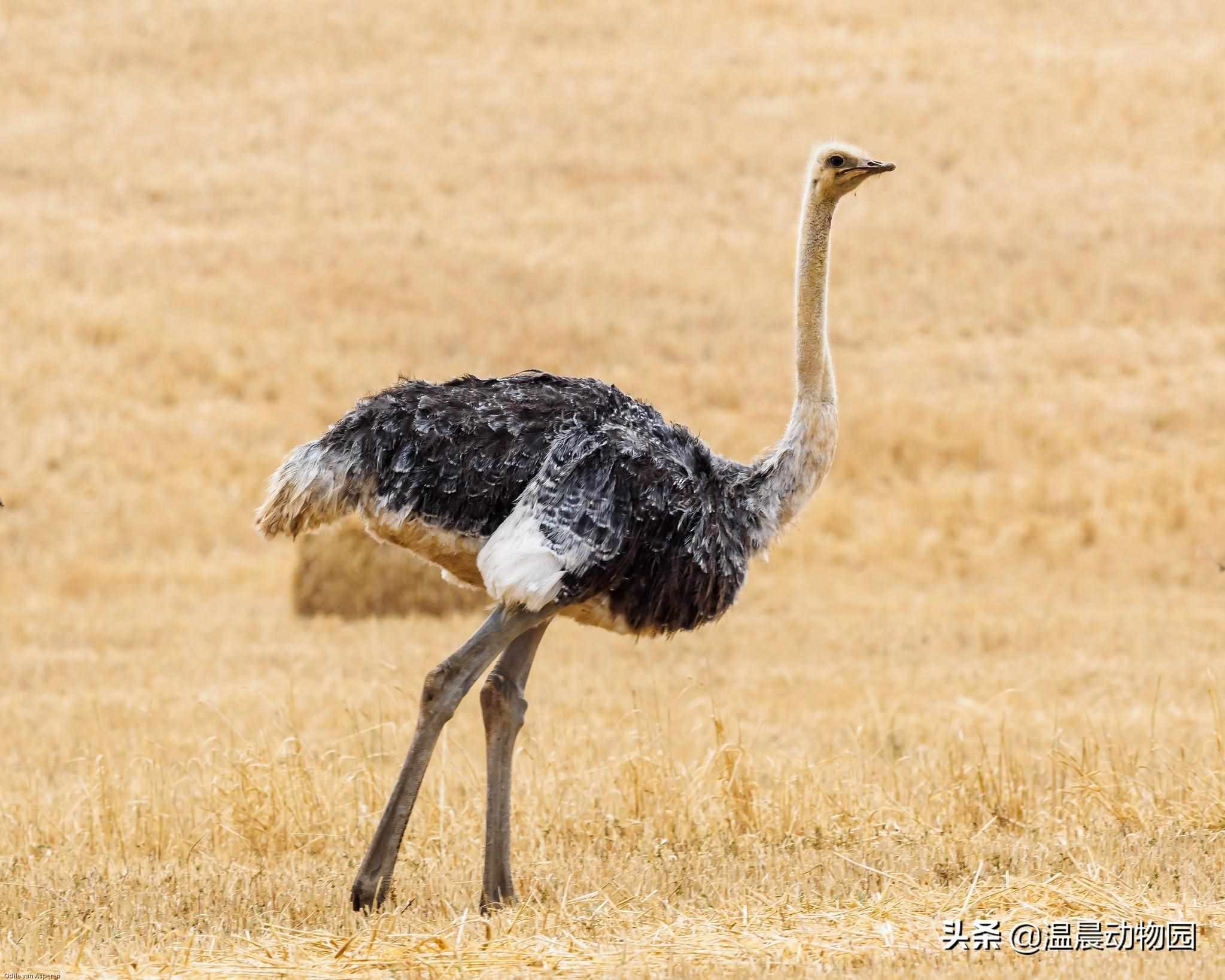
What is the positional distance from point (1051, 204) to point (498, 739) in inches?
1149

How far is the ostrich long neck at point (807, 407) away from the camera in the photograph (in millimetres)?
6699

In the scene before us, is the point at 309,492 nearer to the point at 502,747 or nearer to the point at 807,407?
the point at 502,747

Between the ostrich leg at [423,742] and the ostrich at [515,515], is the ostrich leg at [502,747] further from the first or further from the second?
the ostrich leg at [423,742]

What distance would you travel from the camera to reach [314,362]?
2594cm

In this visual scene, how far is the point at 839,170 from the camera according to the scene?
22.7ft

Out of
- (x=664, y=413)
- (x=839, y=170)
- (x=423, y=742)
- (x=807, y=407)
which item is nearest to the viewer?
(x=423, y=742)

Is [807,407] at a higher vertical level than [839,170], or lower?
lower

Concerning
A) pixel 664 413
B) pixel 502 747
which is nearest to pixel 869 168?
pixel 502 747

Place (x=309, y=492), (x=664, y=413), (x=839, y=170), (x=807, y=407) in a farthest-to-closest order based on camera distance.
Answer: (x=664, y=413) < (x=839, y=170) < (x=807, y=407) < (x=309, y=492)

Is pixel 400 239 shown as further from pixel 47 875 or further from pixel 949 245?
pixel 47 875

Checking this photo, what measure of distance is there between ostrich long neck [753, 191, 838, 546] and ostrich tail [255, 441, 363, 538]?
1432 mm

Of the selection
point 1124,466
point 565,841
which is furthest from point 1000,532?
point 565,841

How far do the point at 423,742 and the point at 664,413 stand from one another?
17.6m

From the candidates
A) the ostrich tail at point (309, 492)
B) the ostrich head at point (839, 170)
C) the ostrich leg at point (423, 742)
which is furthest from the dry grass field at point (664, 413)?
the ostrich head at point (839, 170)
